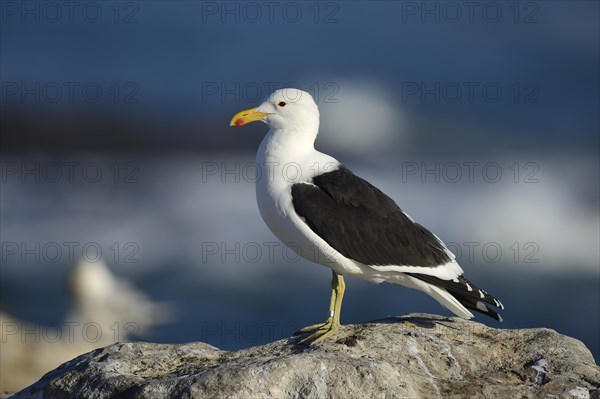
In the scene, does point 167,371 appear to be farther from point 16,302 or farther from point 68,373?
point 16,302

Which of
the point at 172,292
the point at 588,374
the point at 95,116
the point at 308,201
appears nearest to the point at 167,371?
the point at 308,201

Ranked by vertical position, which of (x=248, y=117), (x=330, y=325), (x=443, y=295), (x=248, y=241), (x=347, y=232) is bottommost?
(x=248, y=241)

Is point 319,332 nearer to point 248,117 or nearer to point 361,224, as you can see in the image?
point 361,224

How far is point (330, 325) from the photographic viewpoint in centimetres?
680

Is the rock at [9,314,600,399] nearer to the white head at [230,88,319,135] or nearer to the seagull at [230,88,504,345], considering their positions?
the seagull at [230,88,504,345]

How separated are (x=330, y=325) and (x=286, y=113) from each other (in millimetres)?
1811

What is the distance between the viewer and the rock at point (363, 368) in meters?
5.29

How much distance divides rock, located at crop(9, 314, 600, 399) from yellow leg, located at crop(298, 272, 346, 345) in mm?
102

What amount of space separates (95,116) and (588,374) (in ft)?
76.3

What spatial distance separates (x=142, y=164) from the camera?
25359 millimetres

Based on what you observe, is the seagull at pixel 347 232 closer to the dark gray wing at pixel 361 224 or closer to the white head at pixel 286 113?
the dark gray wing at pixel 361 224

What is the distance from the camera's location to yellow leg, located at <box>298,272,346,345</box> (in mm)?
6422

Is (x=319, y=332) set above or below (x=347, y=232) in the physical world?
below

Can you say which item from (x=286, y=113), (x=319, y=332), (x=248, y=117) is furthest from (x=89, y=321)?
(x=319, y=332)
